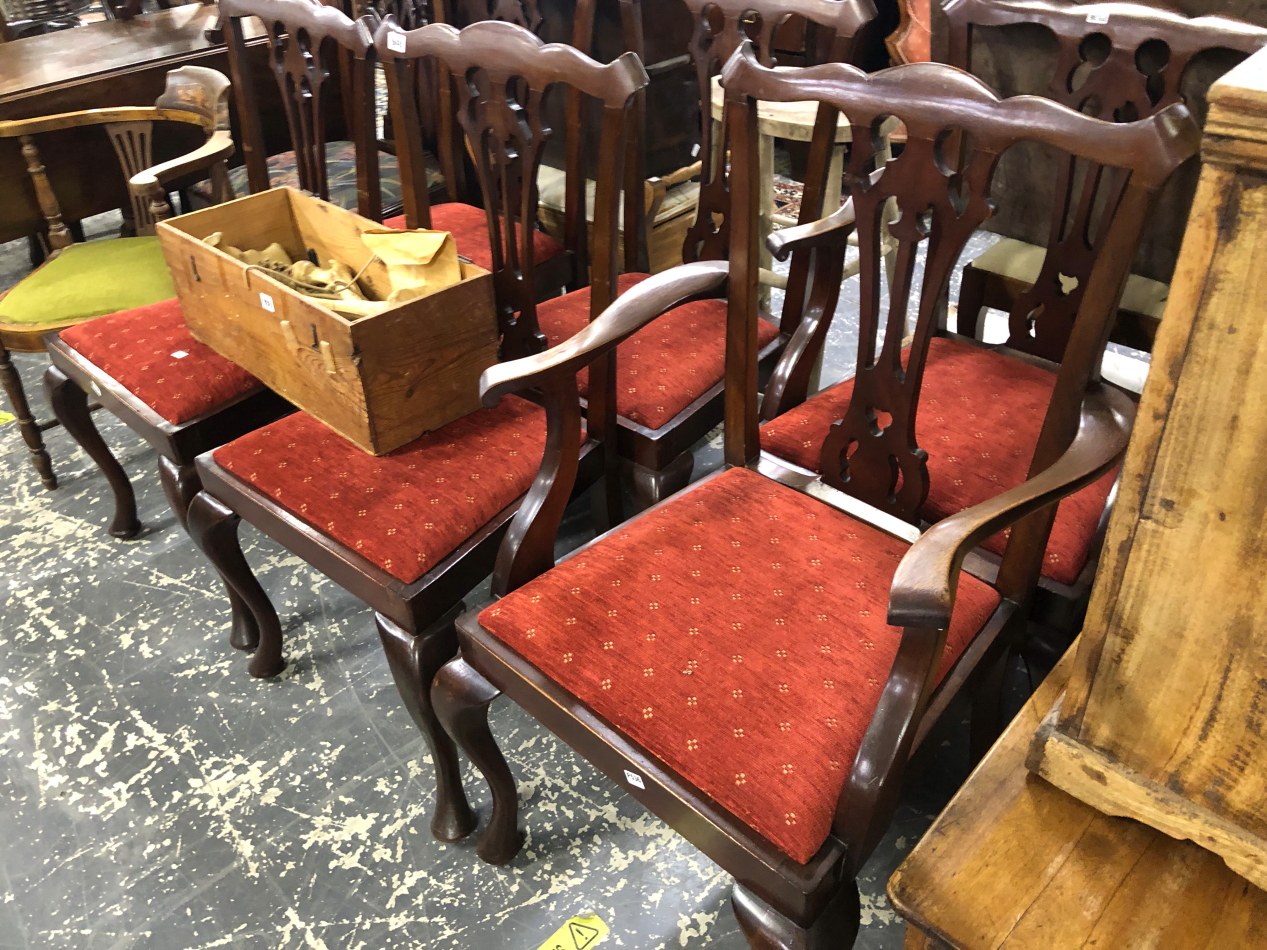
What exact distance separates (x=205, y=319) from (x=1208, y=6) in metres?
1.86

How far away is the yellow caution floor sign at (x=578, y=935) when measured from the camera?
126 centimetres

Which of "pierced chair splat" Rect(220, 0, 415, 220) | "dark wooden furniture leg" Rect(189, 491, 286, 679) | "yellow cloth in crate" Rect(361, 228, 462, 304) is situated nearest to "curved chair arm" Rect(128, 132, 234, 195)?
"pierced chair splat" Rect(220, 0, 415, 220)

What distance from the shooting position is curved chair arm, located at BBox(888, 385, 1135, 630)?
→ 0.73 metres

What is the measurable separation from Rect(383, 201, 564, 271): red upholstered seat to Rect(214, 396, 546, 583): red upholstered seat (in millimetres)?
556

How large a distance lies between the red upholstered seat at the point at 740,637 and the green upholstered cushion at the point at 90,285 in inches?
53.3

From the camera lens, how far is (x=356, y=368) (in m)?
1.26

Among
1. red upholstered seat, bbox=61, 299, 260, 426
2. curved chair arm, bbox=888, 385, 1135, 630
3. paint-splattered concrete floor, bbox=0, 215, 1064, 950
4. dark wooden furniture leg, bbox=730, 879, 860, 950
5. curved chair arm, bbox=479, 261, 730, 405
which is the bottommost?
paint-splattered concrete floor, bbox=0, 215, 1064, 950

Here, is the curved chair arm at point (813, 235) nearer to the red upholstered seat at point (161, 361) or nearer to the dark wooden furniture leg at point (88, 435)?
the red upholstered seat at point (161, 361)

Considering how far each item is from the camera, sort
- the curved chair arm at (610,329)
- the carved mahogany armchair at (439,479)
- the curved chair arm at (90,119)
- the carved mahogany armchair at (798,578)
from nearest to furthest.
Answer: the carved mahogany armchair at (798,578)
the curved chair arm at (610,329)
the carved mahogany armchair at (439,479)
the curved chair arm at (90,119)

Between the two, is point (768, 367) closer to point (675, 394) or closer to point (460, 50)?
point (675, 394)

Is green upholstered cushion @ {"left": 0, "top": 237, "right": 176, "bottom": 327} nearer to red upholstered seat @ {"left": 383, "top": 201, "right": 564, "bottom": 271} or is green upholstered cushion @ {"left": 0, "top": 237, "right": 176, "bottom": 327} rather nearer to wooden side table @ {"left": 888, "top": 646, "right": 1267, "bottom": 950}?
red upholstered seat @ {"left": 383, "top": 201, "right": 564, "bottom": 271}

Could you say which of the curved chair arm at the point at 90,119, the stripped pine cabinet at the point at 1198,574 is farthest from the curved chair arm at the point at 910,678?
the curved chair arm at the point at 90,119

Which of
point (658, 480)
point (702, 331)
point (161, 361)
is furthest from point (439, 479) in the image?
point (161, 361)

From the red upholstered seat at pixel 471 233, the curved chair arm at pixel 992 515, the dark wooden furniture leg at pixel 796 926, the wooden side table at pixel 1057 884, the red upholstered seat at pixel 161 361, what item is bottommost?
the dark wooden furniture leg at pixel 796 926
